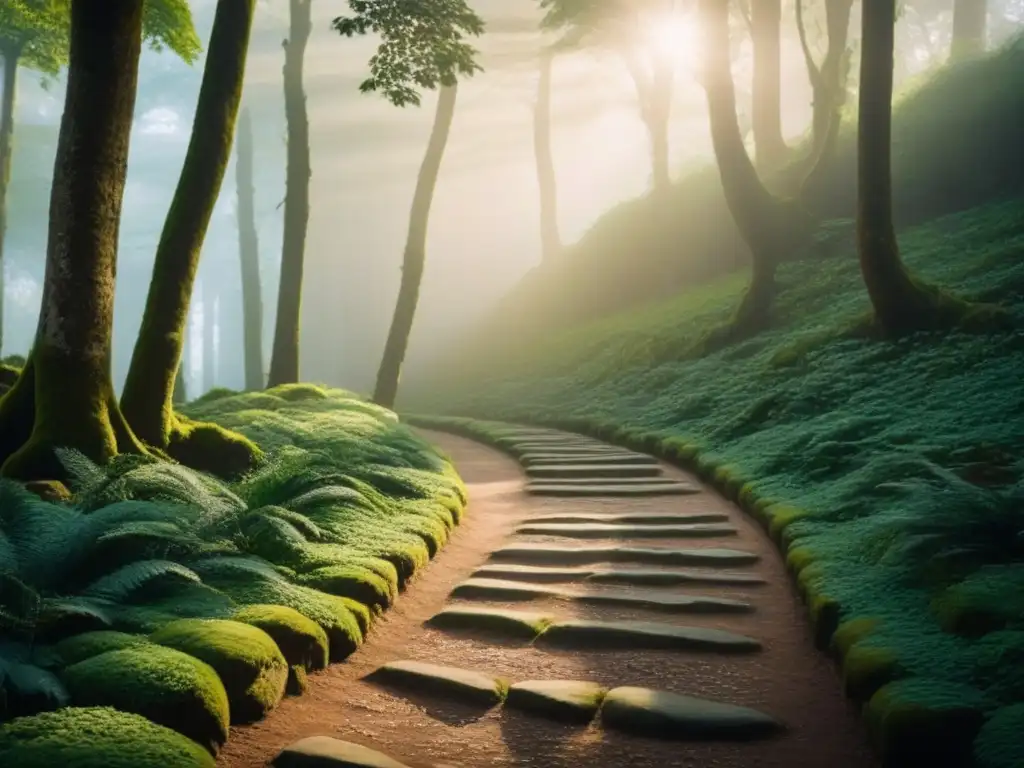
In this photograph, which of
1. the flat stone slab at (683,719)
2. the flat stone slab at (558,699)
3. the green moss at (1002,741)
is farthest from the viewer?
the flat stone slab at (558,699)

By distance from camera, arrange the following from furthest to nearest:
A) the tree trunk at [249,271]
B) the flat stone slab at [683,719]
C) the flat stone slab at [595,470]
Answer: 1. the tree trunk at [249,271]
2. the flat stone slab at [595,470]
3. the flat stone slab at [683,719]

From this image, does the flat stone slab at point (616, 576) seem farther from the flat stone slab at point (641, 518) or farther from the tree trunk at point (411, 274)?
the tree trunk at point (411, 274)

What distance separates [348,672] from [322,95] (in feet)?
156

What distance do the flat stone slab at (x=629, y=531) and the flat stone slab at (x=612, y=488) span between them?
1361 millimetres

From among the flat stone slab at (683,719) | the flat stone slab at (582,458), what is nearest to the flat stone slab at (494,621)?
the flat stone slab at (683,719)

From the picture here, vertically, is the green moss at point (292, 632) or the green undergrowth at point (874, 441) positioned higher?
the green undergrowth at point (874, 441)

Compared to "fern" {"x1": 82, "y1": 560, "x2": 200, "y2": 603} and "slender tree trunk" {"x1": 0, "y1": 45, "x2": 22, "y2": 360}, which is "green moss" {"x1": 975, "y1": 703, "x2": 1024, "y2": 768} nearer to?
"fern" {"x1": 82, "y1": 560, "x2": 200, "y2": 603}

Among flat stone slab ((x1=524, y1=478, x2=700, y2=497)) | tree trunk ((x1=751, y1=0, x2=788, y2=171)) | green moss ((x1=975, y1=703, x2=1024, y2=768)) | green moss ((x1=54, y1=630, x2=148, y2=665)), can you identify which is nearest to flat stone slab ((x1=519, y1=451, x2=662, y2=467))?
flat stone slab ((x1=524, y1=478, x2=700, y2=497))

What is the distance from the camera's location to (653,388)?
13.6 meters

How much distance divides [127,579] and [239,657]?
732mm

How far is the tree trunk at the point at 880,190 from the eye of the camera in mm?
9781

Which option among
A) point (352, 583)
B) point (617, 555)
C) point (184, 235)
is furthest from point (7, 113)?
point (617, 555)

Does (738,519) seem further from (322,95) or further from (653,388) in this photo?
(322,95)

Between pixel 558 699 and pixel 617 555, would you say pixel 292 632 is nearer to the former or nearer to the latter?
pixel 558 699
